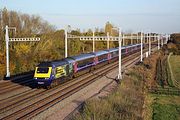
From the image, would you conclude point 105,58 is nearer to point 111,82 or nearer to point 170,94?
point 111,82

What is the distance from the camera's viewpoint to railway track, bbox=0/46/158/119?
19438 mm

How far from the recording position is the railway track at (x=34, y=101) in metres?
19.4

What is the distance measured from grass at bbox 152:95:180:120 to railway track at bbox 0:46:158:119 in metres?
7.26

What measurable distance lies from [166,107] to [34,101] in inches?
434

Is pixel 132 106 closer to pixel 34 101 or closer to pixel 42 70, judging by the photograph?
pixel 34 101

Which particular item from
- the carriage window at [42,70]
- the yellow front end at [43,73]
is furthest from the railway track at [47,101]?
the carriage window at [42,70]

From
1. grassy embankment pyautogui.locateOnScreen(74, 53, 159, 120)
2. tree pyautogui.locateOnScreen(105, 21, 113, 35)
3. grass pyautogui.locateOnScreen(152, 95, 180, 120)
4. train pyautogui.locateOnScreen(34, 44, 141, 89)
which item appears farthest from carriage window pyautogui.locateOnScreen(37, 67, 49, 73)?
tree pyautogui.locateOnScreen(105, 21, 113, 35)

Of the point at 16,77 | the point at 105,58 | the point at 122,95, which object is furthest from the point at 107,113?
the point at 105,58

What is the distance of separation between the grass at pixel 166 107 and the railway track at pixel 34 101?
7.26 meters

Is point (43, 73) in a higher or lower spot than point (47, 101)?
higher

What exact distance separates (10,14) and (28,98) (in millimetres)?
43501

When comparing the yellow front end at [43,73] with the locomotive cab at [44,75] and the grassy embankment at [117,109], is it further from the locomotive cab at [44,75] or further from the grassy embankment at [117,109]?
the grassy embankment at [117,109]

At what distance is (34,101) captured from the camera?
74.9ft

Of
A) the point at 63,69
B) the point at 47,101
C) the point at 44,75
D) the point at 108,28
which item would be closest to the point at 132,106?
the point at 47,101
